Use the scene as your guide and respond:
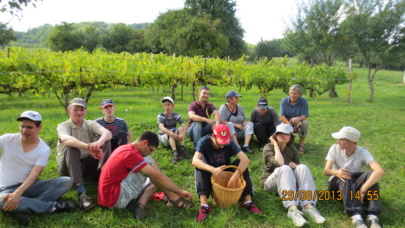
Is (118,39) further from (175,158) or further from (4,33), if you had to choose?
(175,158)

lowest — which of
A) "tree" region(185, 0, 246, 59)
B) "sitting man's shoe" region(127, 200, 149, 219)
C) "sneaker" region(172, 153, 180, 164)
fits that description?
"sitting man's shoe" region(127, 200, 149, 219)

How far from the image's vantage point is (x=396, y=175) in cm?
444

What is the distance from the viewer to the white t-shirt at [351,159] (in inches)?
130

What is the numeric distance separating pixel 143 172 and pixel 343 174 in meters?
2.35

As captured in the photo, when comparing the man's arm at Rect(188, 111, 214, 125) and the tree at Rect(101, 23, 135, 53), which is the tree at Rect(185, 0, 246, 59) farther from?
the man's arm at Rect(188, 111, 214, 125)

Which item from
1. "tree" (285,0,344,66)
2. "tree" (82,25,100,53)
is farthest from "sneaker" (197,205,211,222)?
"tree" (82,25,100,53)

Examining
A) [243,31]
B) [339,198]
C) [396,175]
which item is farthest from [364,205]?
[243,31]

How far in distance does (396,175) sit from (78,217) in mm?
4791

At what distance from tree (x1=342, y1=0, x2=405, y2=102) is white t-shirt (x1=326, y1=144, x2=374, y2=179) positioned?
38.1 ft

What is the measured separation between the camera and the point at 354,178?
10.8 feet

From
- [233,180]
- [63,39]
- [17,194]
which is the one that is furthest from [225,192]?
[63,39]

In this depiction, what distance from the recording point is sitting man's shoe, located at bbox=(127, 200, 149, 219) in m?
2.98

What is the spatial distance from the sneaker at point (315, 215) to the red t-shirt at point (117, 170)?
193 centimetres

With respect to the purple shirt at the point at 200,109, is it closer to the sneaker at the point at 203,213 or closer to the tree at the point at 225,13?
the sneaker at the point at 203,213
